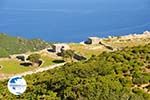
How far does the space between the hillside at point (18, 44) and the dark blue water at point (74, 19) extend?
3.62 meters

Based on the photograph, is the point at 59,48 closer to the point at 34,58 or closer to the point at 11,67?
the point at 34,58

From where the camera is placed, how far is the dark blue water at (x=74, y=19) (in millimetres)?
118312

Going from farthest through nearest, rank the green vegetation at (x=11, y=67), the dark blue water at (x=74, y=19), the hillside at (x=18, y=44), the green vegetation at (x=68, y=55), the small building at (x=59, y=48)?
the dark blue water at (x=74, y=19), the hillside at (x=18, y=44), the small building at (x=59, y=48), the green vegetation at (x=68, y=55), the green vegetation at (x=11, y=67)

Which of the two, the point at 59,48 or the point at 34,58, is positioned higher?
the point at 59,48

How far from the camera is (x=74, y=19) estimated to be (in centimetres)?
13262

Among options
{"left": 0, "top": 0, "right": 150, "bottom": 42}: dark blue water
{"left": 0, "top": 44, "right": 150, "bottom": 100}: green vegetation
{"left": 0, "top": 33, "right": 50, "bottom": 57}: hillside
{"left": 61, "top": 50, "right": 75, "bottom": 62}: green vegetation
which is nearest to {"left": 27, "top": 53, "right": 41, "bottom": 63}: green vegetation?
{"left": 61, "top": 50, "right": 75, "bottom": 62}: green vegetation

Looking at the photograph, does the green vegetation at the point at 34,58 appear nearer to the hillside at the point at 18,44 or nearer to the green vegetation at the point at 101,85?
the green vegetation at the point at 101,85

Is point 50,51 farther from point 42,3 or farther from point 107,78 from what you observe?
point 42,3

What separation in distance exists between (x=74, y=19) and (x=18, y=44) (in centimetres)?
2002

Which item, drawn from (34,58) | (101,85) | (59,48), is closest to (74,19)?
(59,48)

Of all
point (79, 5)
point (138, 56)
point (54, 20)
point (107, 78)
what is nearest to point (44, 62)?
point (138, 56)

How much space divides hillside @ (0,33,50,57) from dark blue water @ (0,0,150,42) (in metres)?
3.62

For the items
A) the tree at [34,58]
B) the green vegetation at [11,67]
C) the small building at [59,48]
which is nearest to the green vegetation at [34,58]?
the tree at [34,58]

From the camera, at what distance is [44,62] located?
41.0m
